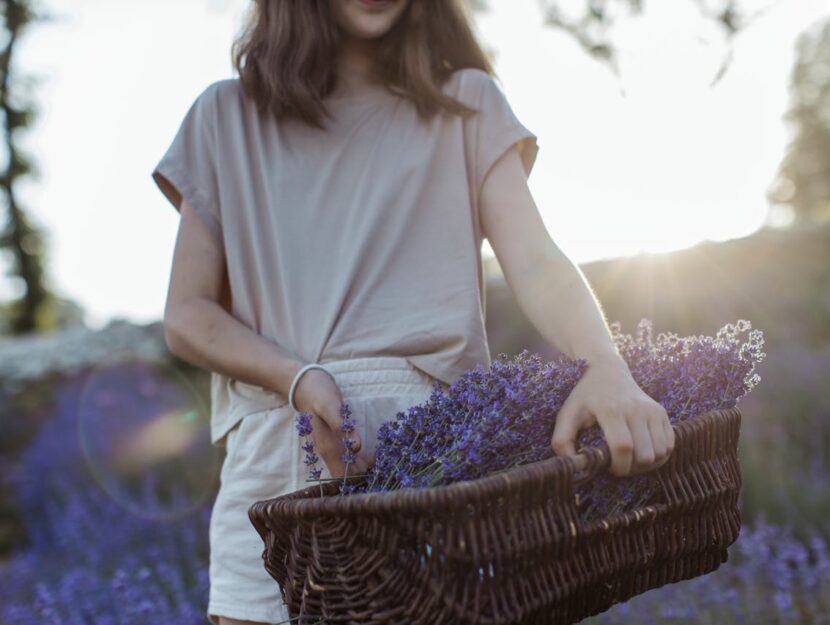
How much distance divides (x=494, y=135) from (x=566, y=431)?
0.72 metres

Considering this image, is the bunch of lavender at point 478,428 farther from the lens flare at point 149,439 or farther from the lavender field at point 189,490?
the lens flare at point 149,439

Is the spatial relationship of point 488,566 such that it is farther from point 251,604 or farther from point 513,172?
point 513,172

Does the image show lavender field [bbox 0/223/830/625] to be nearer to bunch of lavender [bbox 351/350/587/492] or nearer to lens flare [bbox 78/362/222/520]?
lens flare [bbox 78/362/222/520]

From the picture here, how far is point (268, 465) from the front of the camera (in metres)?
1.55

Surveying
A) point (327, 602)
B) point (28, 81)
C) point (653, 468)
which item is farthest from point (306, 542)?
point (28, 81)

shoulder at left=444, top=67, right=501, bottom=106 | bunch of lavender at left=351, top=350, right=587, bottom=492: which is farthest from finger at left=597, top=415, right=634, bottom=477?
shoulder at left=444, top=67, right=501, bottom=106

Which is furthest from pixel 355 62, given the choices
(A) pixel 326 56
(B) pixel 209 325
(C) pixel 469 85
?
(B) pixel 209 325

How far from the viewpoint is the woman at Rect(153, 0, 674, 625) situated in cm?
153

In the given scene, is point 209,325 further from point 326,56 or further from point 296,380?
point 326,56

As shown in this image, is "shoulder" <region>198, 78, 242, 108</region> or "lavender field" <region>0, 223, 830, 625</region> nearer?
"shoulder" <region>198, 78, 242, 108</region>

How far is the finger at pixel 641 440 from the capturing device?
1.13m

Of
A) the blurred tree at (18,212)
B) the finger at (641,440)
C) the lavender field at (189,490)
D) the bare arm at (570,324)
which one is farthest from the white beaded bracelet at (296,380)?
the blurred tree at (18,212)

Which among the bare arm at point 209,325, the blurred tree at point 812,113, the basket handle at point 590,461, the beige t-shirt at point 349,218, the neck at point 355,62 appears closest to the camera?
the basket handle at point 590,461

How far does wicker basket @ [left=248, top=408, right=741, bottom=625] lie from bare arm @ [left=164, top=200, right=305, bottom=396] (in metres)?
0.34
